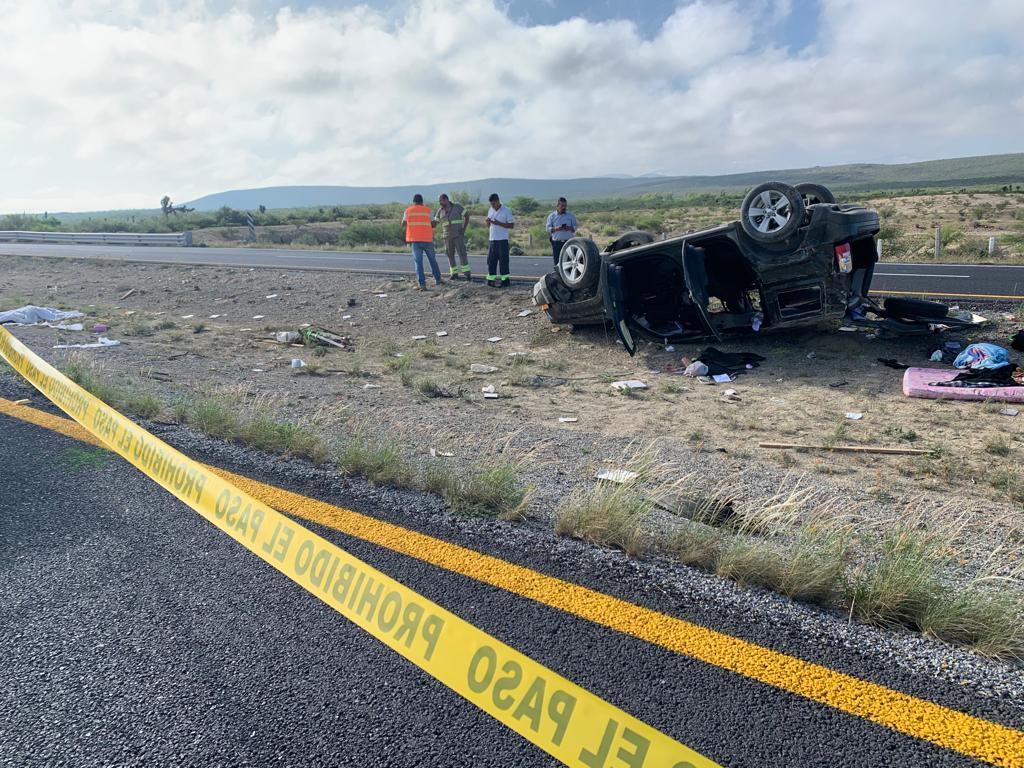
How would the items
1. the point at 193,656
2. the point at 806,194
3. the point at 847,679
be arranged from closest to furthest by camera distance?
the point at 847,679 < the point at 193,656 < the point at 806,194

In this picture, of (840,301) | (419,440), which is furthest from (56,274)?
(840,301)

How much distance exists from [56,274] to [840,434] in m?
20.5

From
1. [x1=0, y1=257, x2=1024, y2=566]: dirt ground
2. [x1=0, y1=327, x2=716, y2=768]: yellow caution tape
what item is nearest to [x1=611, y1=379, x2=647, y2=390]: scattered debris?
[x1=0, y1=257, x2=1024, y2=566]: dirt ground

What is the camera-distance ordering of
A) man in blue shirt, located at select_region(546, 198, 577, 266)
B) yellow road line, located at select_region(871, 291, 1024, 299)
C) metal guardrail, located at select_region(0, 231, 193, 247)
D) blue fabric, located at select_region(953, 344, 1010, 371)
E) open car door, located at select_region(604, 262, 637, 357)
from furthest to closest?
1. metal guardrail, located at select_region(0, 231, 193, 247)
2. man in blue shirt, located at select_region(546, 198, 577, 266)
3. yellow road line, located at select_region(871, 291, 1024, 299)
4. open car door, located at select_region(604, 262, 637, 357)
5. blue fabric, located at select_region(953, 344, 1010, 371)

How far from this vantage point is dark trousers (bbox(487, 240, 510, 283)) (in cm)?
1279

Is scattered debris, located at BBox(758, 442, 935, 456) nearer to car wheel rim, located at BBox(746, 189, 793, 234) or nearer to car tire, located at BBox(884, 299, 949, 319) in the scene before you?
car wheel rim, located at BBox(746, 189, 793, 234)

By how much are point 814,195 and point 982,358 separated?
2.48m

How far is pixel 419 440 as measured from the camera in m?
5.02

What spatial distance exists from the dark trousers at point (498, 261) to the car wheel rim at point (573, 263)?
3.66m

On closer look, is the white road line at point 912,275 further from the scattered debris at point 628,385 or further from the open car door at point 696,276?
the scattered debris at point 628,385

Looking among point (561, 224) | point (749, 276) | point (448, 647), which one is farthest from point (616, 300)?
point (448, 647)

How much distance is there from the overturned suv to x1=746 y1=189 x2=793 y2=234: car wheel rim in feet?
0.03

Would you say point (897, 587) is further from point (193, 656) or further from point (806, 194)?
point (806, 194)

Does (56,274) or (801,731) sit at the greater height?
(56,274)
